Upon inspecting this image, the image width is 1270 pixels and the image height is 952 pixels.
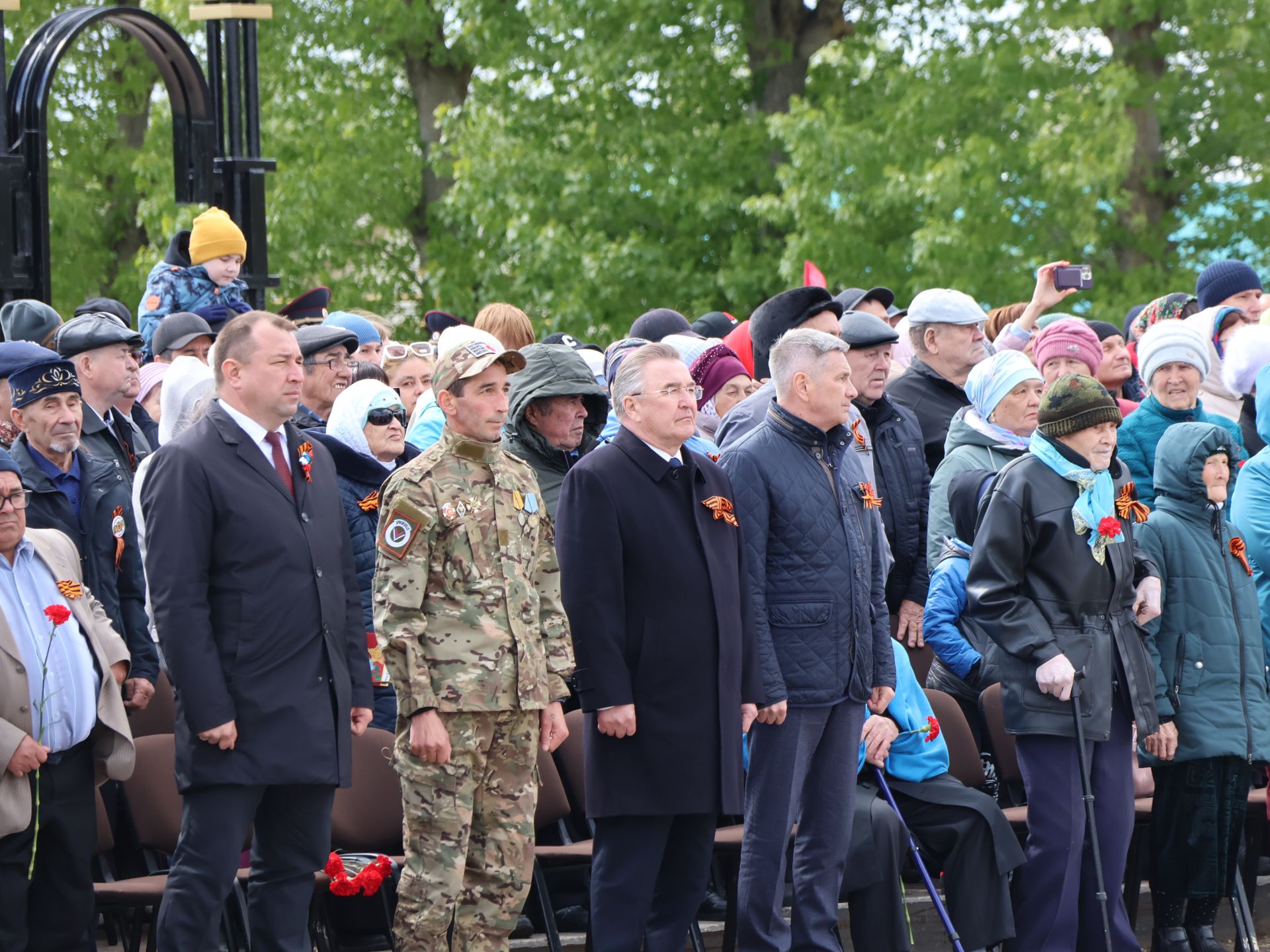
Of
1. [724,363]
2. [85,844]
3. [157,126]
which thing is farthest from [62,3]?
[85,844]

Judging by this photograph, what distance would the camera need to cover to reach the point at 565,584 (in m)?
→ 5.62

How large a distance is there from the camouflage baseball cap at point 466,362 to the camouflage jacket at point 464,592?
0.16 meters

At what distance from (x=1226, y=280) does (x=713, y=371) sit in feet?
10.6

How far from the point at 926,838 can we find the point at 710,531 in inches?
56.3

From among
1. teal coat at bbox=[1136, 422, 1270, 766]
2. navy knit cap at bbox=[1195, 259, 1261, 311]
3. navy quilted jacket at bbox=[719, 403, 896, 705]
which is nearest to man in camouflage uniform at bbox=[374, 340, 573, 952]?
navy quilted jacket at bbox=[719, 403, 896, 705]

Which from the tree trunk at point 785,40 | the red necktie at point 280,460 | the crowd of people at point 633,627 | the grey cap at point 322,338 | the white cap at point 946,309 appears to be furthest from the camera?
the tree trunk at point 785,40

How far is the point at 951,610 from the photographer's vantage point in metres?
7.01

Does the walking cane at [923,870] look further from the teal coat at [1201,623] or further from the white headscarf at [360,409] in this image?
the white headscarf at [360,409]

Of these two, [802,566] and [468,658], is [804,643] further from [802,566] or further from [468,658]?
[468,658]

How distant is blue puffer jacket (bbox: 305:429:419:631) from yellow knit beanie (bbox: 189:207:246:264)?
2.55 meters

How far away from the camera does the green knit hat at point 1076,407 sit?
243 inches

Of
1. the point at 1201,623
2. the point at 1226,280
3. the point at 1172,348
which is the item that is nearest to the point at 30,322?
the point at 1172,348

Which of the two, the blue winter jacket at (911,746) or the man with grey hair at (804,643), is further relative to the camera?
the blue winter jacket at (911,746)

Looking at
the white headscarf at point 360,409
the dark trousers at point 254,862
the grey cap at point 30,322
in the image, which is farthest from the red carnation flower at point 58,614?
the grey cap at point 30,322
